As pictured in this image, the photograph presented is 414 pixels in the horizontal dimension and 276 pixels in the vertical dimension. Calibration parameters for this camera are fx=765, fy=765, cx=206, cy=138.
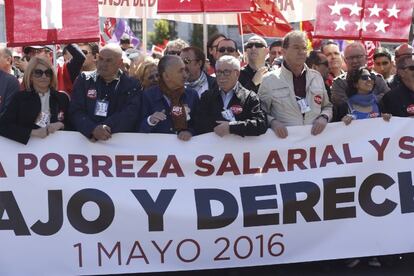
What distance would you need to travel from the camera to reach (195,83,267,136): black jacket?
5777 mm

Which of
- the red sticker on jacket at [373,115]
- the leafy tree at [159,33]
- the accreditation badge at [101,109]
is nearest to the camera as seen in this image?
the accreditation badge at [101,109]

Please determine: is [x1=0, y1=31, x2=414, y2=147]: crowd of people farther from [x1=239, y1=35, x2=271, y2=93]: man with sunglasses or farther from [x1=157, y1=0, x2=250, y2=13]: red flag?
[x1=157, y1=0, x2=250, y2=13]: red flag

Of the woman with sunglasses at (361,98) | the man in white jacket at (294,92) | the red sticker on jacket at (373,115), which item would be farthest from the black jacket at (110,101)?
the red sticker on jacket at (373,115)

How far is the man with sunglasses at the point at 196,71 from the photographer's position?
695 centimetres

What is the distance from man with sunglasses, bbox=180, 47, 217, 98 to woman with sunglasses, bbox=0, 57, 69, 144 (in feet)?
4.59

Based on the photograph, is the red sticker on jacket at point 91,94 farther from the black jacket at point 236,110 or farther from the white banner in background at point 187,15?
the white banner in background at point 187,15

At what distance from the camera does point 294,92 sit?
240 inches

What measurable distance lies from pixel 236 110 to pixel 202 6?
10.8 feet

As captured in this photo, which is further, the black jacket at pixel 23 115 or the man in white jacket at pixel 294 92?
the man in white jacket at pixel 294 92

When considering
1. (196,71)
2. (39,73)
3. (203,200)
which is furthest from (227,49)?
(39,73)

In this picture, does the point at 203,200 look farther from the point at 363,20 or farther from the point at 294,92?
the point at 363,20

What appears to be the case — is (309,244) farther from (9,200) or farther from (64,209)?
(9,200)

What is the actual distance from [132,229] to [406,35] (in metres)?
3.67

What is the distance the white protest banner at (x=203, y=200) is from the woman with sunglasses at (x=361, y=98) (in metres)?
0.24
